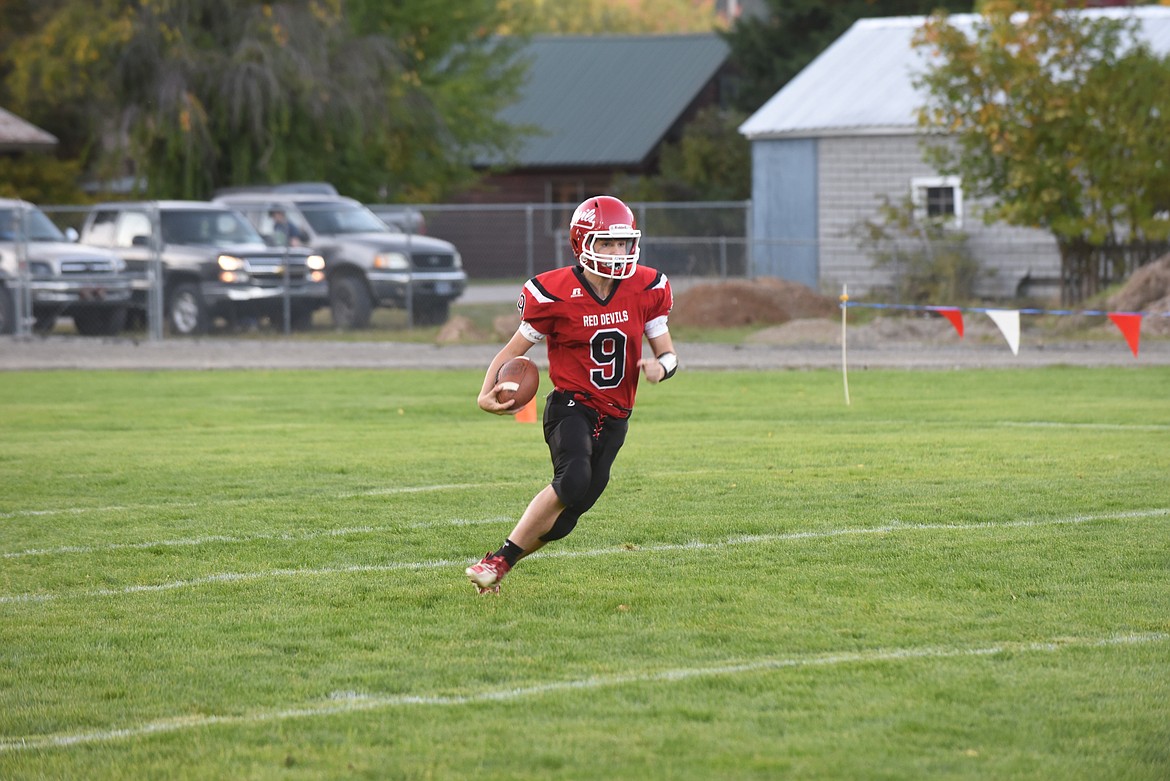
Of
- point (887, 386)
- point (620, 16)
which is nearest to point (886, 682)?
point (887, 386)

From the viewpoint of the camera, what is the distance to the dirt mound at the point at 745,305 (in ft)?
83.8

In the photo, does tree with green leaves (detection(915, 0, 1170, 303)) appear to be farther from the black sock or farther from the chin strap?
the black sock

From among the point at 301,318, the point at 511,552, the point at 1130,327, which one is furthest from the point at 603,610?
the point at 301,318

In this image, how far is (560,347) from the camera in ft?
23.6

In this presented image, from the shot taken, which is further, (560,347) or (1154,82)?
(1154,82)

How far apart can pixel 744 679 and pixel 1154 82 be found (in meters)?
20.3

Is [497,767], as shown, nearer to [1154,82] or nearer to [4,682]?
[4,682]

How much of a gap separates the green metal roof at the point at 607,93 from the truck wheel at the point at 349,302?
19577mm

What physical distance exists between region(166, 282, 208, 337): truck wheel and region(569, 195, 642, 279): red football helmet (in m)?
18.1

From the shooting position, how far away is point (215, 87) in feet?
98.8

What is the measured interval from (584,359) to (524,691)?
2.06m

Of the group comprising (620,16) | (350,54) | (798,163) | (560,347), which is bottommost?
(560,347)

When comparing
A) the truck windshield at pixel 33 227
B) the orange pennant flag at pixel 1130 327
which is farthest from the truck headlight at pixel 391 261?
the orange pennant flag at pixel 1130 327

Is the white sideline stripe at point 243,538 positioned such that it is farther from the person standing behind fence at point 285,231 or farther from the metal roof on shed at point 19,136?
the metal roof on shed at point 19,136
